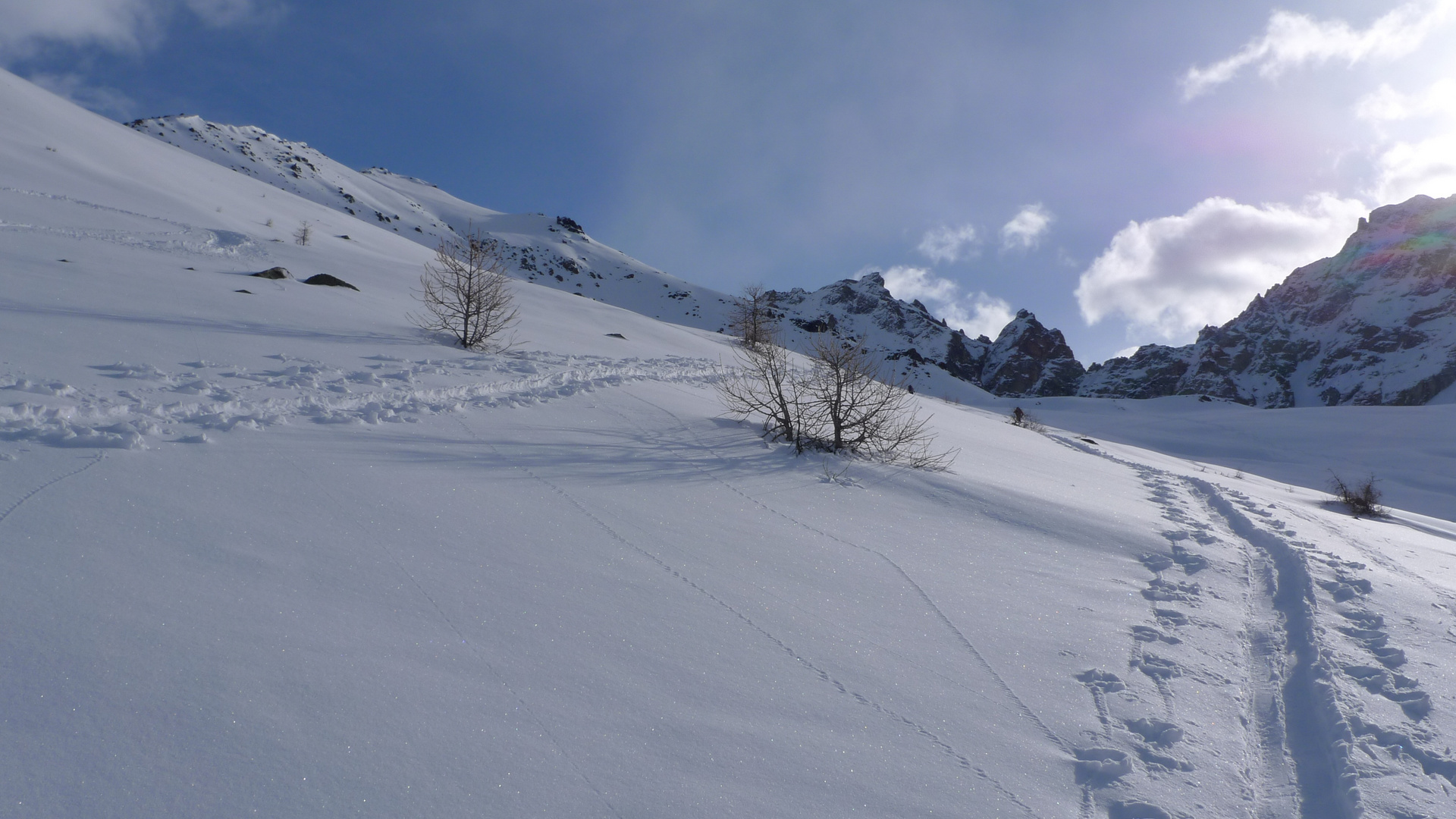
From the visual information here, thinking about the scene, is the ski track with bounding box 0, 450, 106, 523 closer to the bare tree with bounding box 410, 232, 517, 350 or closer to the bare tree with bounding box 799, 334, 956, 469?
the bare tree with bounding box 799, 334, 956, 469

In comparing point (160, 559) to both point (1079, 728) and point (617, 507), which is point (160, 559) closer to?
point (617, 507)

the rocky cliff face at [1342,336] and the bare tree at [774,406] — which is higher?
the rocky cliff face at [1342,336]

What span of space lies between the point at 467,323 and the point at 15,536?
347 inches

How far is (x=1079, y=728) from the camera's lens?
2.96m

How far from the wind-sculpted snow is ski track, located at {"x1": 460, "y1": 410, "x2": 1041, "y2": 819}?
2.49 m

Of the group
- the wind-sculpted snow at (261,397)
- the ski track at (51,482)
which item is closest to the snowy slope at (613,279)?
the wind-sculpted snow at (261,397)

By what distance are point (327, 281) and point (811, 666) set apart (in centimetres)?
1496

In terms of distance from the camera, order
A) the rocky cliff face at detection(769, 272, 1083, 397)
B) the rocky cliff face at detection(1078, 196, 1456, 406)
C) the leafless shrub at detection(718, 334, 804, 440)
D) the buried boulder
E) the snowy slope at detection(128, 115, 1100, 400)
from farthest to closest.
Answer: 1. the rocky cliff face at detection(769, 272, 1083, 397)
2. the rocky cliff face at detection(1078, 196, 1456, 406)
3. the snowy slope at detection(128, 115, 1100, 400)
4. the buried boulder
5. the leafless shrub at detection(718, 334, 804, 440)

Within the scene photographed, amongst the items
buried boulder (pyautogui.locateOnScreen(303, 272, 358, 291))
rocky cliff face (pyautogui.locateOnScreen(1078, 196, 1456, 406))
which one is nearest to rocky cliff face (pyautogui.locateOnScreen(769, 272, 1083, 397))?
rocky cliff face (pyautogui.locateOnScreen(1078, 196, 1456, 406))

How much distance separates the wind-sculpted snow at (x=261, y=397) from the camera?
4469 millimetres

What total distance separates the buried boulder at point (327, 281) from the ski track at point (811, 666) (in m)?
12.2

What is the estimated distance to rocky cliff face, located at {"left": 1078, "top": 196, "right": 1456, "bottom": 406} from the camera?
5704 inches

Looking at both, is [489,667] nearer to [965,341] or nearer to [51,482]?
[51,482]

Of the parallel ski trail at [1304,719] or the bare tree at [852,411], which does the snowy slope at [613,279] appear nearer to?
the bare tree at [852,411]
